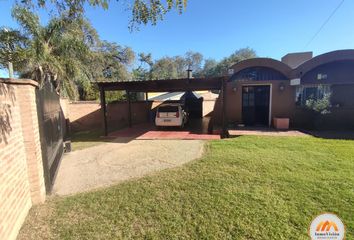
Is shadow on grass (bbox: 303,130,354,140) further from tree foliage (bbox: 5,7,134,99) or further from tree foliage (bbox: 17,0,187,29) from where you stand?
tree foliage (bbox: 5,7,134,99)

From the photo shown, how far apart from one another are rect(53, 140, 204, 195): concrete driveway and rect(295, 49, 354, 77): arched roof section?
24.7 ft

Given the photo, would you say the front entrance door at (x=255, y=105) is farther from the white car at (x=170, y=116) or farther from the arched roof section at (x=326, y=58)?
the white car at (x=170, y=116)

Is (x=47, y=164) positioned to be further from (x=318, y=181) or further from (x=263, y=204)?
(x=318, y=181)

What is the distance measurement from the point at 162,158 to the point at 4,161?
392 centimetres

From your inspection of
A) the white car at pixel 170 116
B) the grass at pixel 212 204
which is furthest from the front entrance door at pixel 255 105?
the grass at pixel 212 204

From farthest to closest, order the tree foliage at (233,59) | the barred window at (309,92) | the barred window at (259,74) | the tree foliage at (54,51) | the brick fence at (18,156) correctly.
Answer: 1. the tree foliage at (233,59)
2. the barred window at (259,74)
3. the barred window at (309,92)
4. the tree foliage at (54,51)
5. the brick fence at (18,156)

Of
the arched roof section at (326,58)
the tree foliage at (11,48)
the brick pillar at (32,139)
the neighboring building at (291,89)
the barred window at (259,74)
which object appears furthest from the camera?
the barred window at (259,74)

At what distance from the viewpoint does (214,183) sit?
13.4ft

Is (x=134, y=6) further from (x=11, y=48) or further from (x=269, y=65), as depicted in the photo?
(x=269, y=65)

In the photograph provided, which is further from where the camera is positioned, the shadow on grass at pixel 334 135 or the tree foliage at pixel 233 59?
the tree foliage at pixel 233 59

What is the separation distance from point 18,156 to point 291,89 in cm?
1247

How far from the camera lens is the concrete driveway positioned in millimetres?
4430

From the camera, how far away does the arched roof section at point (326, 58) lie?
1013cm

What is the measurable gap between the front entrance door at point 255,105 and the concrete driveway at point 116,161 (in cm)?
539
